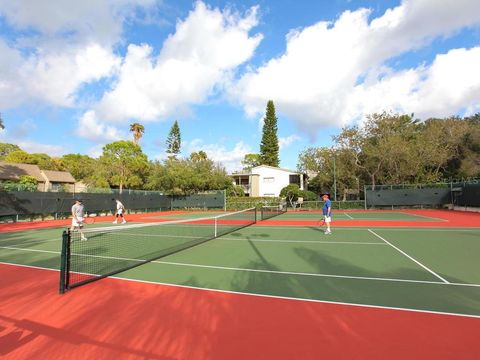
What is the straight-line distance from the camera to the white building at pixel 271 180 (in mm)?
53416

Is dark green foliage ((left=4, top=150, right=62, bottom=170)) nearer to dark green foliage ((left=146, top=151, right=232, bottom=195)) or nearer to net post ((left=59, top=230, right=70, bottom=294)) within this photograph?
dark green foliage ((left=146, top=151, right=232, bottom=195))

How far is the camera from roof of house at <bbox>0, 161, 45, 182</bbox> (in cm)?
4461

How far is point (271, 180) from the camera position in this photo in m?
54.2

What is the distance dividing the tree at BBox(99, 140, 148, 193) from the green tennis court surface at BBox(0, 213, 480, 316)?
37.9 m

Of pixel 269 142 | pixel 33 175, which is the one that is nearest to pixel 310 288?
pixel 33 175

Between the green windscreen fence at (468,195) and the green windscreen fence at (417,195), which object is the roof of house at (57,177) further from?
the green windscreen fence at (468,195)

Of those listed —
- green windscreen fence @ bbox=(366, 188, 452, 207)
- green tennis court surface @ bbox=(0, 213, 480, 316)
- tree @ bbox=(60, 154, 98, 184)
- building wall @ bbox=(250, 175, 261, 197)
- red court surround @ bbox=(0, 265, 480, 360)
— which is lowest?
red court surround @ bbox=(0, 265, 480, 360)

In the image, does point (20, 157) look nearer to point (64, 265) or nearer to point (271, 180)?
point (271, 180)

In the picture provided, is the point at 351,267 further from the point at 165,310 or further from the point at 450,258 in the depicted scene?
the point at 165,310

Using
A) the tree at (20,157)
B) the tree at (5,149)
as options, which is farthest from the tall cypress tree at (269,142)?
the tree at (5,149)

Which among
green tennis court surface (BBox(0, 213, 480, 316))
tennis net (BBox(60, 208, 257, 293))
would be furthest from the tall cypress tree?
green tennis court surface (BBox(0, 213, 480, 316))

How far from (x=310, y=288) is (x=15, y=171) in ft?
173

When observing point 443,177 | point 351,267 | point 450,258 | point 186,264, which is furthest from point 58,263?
point 443,177

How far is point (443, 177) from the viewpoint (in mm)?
44438
